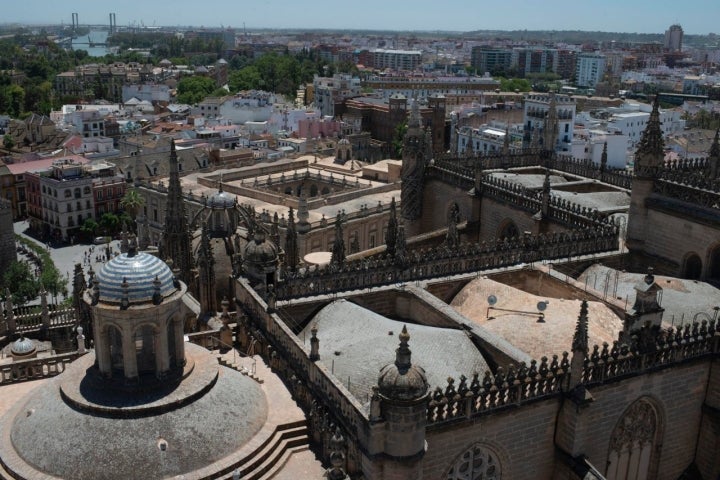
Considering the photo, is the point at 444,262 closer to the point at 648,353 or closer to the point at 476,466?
the point at 648,353

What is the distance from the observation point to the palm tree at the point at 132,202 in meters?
90.3

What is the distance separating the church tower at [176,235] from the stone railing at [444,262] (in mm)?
8292

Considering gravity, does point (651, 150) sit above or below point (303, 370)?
above

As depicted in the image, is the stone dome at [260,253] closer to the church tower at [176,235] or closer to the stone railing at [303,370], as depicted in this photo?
the stone railing at [303,370]

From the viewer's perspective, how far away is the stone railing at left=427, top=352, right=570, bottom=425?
17578mm

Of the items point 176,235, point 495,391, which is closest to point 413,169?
point 176,235

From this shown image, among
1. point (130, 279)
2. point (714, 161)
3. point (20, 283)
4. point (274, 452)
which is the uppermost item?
point (130, 279)

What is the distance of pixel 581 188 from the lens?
4469 centimetres

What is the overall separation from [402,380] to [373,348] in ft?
19.4

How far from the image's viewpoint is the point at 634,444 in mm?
21641

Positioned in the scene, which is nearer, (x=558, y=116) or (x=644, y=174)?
(x=644, y=174)

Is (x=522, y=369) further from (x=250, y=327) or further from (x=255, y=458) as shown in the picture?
(x=250, y=327)

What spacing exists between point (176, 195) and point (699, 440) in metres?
22.0


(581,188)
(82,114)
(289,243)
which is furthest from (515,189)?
(82,114)
